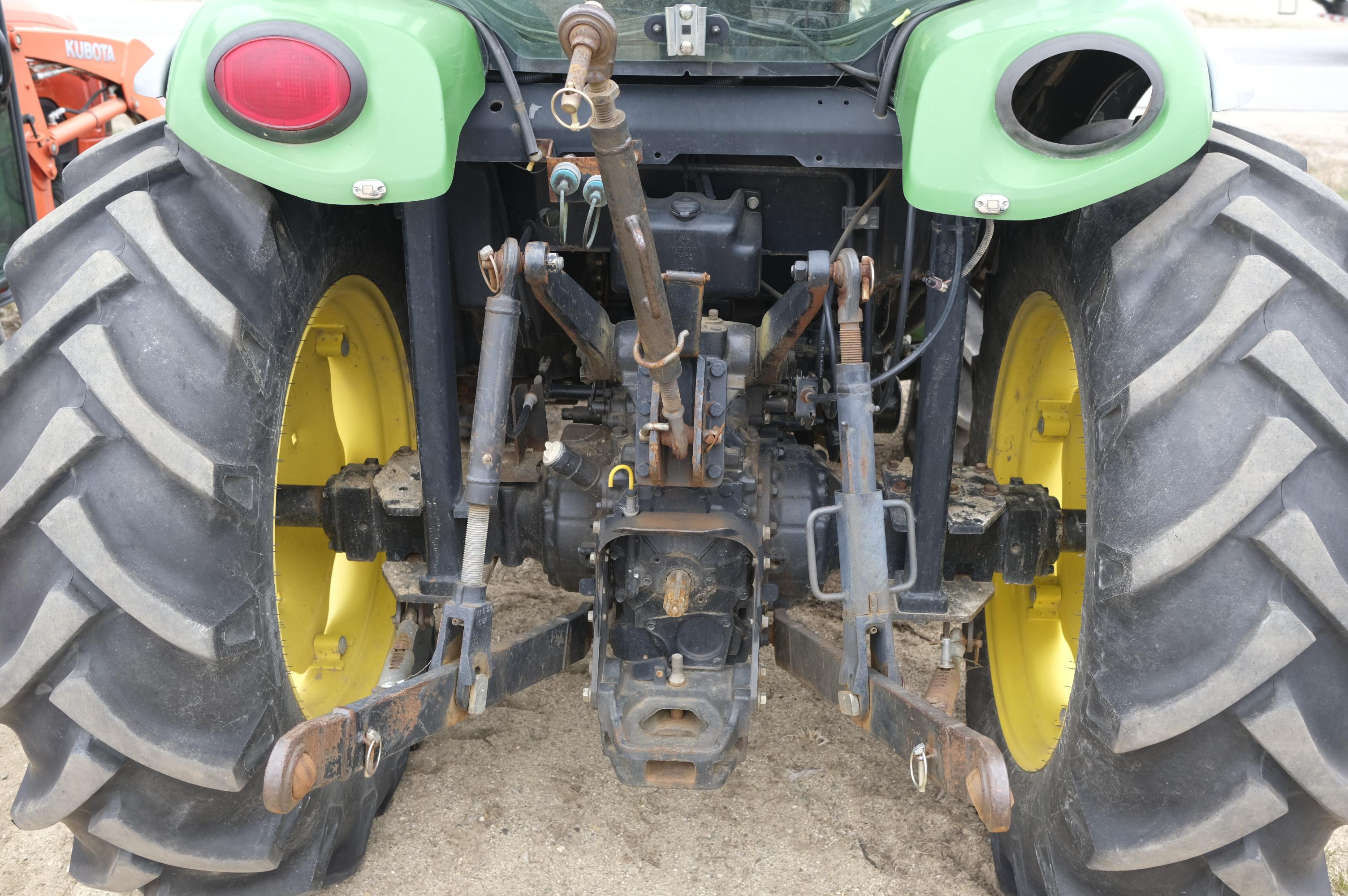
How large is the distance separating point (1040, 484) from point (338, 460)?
1.62 meters

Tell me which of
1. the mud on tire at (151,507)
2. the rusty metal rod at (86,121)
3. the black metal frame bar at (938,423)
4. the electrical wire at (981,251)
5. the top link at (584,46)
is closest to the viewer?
the top link at (584,46)

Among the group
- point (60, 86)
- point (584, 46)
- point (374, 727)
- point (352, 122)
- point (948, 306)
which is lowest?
point (374, 727)

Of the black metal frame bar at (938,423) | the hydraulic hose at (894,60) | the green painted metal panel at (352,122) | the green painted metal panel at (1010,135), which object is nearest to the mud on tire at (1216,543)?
the green painted metal panel at (1010,135)

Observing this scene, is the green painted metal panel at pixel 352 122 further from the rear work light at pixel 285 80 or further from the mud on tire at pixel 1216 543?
the mud on tire at pixel 1216 543

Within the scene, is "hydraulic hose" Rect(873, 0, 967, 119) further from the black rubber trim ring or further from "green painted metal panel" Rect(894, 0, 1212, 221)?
the black rubber trim ring

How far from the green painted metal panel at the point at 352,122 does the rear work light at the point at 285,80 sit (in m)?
0.03

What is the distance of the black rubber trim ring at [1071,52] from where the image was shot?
1625 millimetres

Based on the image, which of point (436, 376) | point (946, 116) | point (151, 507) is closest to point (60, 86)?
point (436, 376)

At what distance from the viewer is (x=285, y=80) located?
65.5 inches

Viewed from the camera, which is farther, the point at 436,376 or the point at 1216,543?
the point at 436,376

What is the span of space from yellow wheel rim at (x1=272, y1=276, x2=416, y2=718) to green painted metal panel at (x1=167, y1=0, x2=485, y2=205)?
72 cm

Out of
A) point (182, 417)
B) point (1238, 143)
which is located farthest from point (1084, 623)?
point (182, 417)

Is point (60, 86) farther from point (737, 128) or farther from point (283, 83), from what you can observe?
point (737, 128)

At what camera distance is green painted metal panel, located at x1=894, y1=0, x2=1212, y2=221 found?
1.65 m
